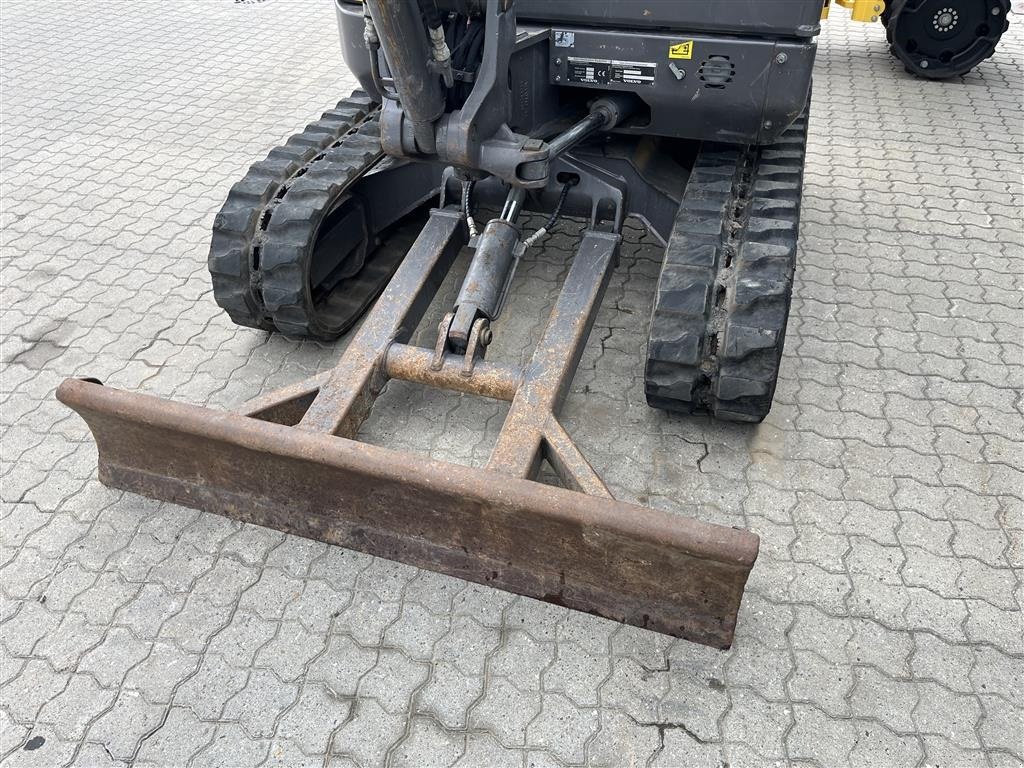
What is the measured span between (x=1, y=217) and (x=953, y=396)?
5463 mm

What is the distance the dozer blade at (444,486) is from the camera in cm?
221

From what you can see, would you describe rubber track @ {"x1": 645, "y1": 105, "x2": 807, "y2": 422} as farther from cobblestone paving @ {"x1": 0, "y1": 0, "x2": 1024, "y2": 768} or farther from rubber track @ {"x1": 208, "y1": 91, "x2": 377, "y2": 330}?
rubber track @ {"x1": 208, "y1": 91, "x2": 377, "y2": 330}

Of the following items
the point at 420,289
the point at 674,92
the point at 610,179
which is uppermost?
the point at 674,92

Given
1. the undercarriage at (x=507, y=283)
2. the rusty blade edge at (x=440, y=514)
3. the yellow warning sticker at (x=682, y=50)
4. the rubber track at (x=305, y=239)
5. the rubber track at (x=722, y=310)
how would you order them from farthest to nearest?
the rubber track at (x=305, y=239)
the yellow warning sticker at (x=682, y=50)
the rubber track at (x=722, y=310)
the undercarriage at (x=507, y=283)
the rusty blade edge at (x=440, y=514)

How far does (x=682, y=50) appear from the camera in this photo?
297 centimetres

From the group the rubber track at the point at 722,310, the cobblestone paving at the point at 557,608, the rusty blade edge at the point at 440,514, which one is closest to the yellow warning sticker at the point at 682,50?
the rubber track at the point at 722,310

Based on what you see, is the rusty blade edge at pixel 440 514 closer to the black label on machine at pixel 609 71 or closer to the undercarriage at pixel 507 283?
the undercarriage at pixel 507 283

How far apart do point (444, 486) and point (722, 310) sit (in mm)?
1239

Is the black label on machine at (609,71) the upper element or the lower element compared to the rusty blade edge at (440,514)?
upper

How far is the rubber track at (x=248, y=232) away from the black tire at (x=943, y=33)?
5.47m

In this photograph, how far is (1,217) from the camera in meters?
4.95

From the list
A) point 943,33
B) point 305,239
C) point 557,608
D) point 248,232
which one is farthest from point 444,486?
point 943,33

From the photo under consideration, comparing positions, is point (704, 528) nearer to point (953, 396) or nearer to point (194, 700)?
point (194, 700)

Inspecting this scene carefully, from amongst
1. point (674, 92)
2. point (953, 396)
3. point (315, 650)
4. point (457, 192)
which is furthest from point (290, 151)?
point (953, 396)
